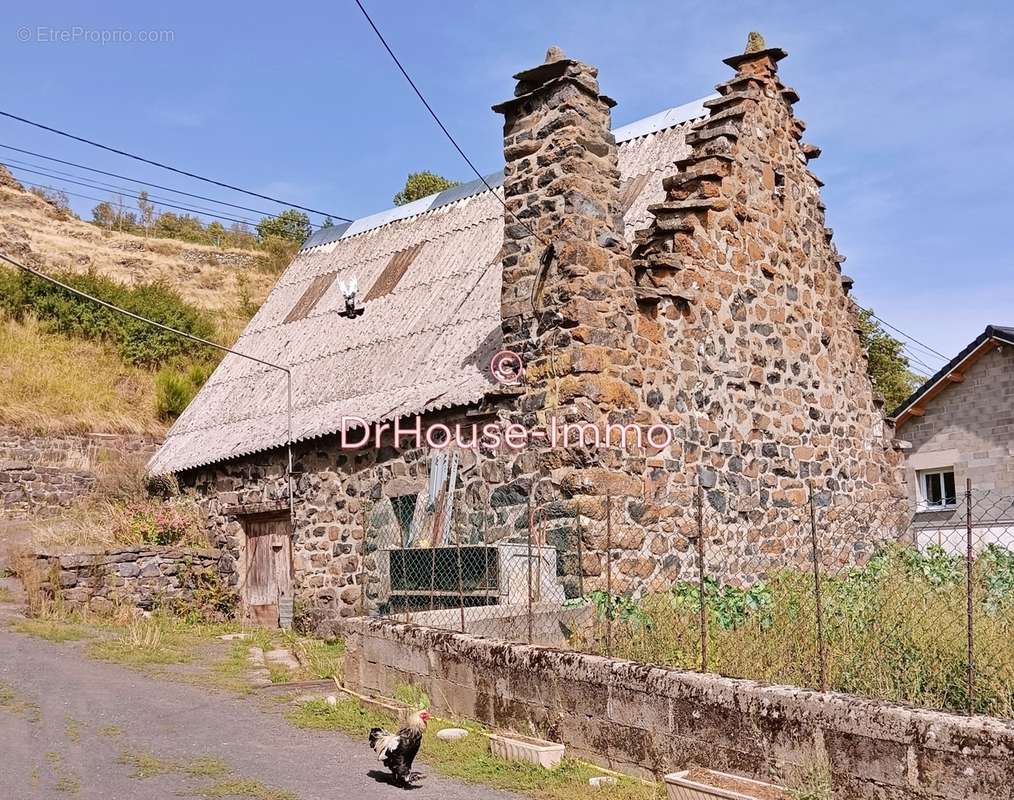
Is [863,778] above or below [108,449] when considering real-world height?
below

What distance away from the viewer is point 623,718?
7.47 meters

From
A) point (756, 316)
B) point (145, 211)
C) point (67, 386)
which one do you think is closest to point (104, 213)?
point (145, 211)

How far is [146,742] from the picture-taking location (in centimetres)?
862

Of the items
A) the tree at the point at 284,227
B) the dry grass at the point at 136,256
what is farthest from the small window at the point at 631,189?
the tree at the point at 284,227

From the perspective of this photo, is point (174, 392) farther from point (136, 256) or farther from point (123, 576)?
point (136, 256)

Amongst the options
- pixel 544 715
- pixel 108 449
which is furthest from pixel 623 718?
pixel 108 449

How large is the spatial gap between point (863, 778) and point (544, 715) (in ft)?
8.90

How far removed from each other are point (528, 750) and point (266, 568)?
10.2 m

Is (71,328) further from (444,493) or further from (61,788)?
(61,788)

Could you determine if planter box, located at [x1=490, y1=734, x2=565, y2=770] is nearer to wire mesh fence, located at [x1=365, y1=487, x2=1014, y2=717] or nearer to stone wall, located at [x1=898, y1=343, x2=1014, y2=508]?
wire mesh fence, located at [x1=365, y1=487, x2=1014, y2=717]

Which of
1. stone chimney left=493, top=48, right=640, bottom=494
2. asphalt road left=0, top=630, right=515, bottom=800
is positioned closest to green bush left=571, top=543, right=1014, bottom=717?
asphalt road left=0, top=630, right=515, bottom=800

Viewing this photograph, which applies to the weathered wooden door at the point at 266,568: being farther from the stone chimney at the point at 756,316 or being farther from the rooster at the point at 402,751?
the rooster at the point at 402,751

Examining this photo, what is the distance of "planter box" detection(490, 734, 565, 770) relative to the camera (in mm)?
7707

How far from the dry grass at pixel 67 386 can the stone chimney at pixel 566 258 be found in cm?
1377
